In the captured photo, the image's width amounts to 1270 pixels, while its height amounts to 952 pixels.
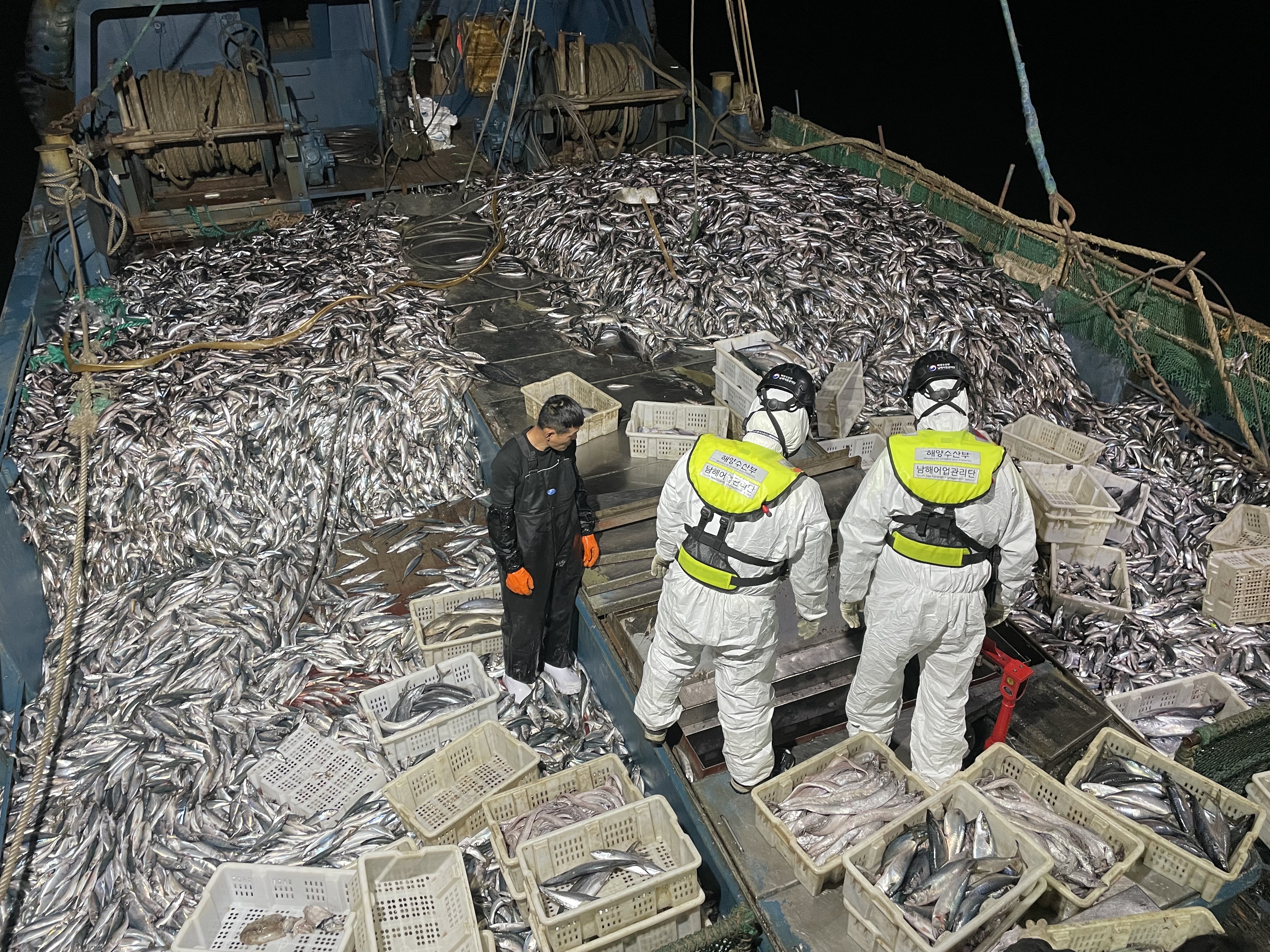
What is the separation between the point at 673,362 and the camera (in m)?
8.60

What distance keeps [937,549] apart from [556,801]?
250cm

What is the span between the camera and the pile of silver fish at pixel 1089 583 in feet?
22.6

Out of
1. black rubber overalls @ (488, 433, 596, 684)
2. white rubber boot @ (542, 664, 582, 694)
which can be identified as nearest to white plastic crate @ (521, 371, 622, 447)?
black rubber overalls @ (488, 433, 596, 684)

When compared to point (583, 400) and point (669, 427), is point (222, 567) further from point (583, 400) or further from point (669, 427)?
point (669, 427)

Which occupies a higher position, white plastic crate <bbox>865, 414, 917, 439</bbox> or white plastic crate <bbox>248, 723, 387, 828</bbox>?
white plastic crate <bbox>865, 414, 917, 439</bbox>

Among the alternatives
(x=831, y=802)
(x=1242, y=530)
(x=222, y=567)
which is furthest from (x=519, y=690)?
(x=1242, y=530)

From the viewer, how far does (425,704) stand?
19.1ft

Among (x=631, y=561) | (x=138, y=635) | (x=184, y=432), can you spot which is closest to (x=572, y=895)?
(x=631, y=561)

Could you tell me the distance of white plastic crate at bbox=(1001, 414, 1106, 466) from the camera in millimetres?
7566

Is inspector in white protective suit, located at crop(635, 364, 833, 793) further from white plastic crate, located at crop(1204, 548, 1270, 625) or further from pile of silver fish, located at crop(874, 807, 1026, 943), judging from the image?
white plastic crate, located at crop(1204, 548, 1270, 625)

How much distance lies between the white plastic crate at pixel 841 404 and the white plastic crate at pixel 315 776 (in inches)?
178

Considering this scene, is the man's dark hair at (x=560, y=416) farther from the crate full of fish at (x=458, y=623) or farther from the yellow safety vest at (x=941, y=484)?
the yellow safety vest at (x=941, y=484)

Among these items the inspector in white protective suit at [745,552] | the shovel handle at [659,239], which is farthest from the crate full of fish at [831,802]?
the shovel handle at [659,239]

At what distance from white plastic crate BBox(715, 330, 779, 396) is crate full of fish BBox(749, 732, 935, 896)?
295 cm
